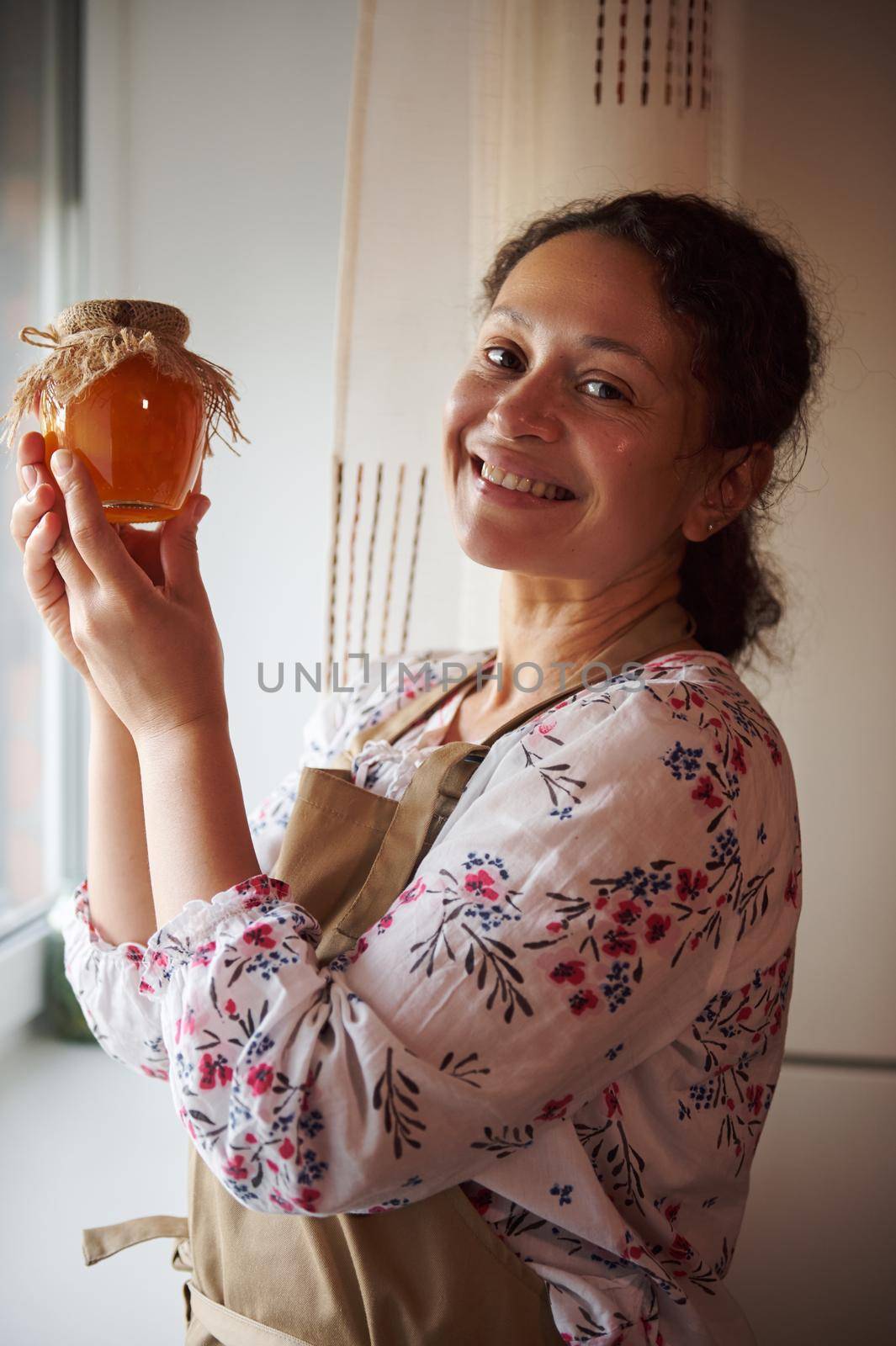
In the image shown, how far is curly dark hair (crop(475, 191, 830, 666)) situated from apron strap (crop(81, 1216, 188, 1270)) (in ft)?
2.57

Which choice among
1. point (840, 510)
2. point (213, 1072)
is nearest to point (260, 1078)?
point (213, 1072)

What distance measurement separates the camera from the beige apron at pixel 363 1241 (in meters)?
0.75

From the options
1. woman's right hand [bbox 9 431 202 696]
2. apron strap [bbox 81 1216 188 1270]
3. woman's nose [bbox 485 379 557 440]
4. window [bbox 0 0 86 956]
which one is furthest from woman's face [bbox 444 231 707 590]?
window [bbox 0 0 86 956]

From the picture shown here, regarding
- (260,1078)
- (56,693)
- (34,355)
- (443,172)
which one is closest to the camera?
(260,1078)

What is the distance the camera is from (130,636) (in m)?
0.79

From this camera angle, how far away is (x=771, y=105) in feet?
4.83

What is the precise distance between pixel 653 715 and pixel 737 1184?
0.43 meters

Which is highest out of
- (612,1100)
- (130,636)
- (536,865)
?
(130,636)

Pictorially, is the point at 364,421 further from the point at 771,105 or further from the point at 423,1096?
the point at 423,1096

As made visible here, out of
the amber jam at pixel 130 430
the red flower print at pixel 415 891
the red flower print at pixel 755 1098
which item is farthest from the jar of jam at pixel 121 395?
the red flower print at pixel 755 1098

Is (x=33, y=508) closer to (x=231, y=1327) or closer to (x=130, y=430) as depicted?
(x=130, y=430)

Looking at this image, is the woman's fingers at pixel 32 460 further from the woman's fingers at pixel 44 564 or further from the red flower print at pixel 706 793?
the red flower print at pixel 706 793

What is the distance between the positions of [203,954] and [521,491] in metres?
0.48

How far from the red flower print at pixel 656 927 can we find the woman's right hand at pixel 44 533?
0.48m
